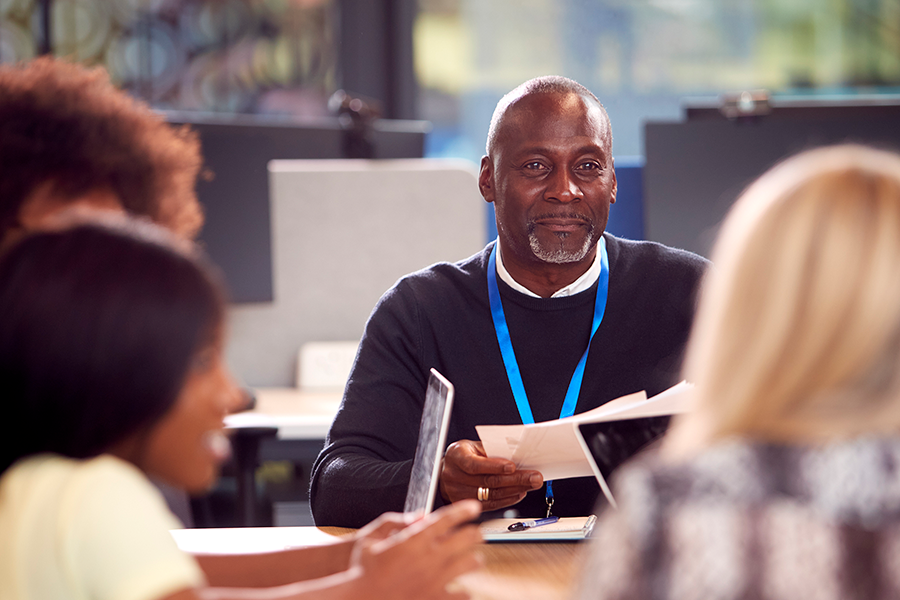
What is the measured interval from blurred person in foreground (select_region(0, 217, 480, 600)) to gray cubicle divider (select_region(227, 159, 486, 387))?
2.06 metres

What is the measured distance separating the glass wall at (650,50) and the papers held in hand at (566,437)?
3.01 metres

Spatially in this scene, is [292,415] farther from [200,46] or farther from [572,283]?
[200,46]

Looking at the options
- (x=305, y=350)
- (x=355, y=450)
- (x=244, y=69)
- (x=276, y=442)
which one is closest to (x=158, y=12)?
(x=244, y=69)

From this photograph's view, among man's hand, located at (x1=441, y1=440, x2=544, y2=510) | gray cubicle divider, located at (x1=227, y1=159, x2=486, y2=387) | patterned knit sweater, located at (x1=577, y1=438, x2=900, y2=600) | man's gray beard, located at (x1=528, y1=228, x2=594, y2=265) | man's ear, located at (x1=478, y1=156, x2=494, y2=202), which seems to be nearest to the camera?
patterned knit sweater, located at (x1=577, y1=438, x2=900, y2=600)

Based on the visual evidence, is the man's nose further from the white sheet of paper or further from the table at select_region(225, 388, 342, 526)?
the table at select_region(225, 388, 342, 526)

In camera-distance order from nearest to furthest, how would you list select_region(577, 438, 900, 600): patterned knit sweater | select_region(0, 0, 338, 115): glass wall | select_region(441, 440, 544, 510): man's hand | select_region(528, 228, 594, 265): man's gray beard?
select_region(577, 438, 900, 600): patterned knit sweater < select_region(441, 440, 544, 510): man's hand < select_region(528, 228, 594, 265): man's gray beard < select_region(0, 0, 338, 115): glass wall

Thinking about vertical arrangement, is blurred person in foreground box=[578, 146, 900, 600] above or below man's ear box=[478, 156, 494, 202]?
below

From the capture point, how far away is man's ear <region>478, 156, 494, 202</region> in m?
1.73

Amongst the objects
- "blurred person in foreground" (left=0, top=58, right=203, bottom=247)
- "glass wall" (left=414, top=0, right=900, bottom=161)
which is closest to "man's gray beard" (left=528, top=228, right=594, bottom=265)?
"blurred person in foreground" (left=0, top=58, right=203, bottom=247)

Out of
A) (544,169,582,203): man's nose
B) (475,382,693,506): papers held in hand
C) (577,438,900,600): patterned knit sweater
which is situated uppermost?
(544,169,582,203): man's nose

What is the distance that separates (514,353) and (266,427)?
104 centimetres

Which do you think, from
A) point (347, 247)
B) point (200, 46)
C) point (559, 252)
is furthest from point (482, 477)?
point (200, 46)

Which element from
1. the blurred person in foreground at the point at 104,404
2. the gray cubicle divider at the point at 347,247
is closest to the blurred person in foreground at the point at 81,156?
the blurred person in foreground at the point at 104,404

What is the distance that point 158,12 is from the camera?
13.2 ft
